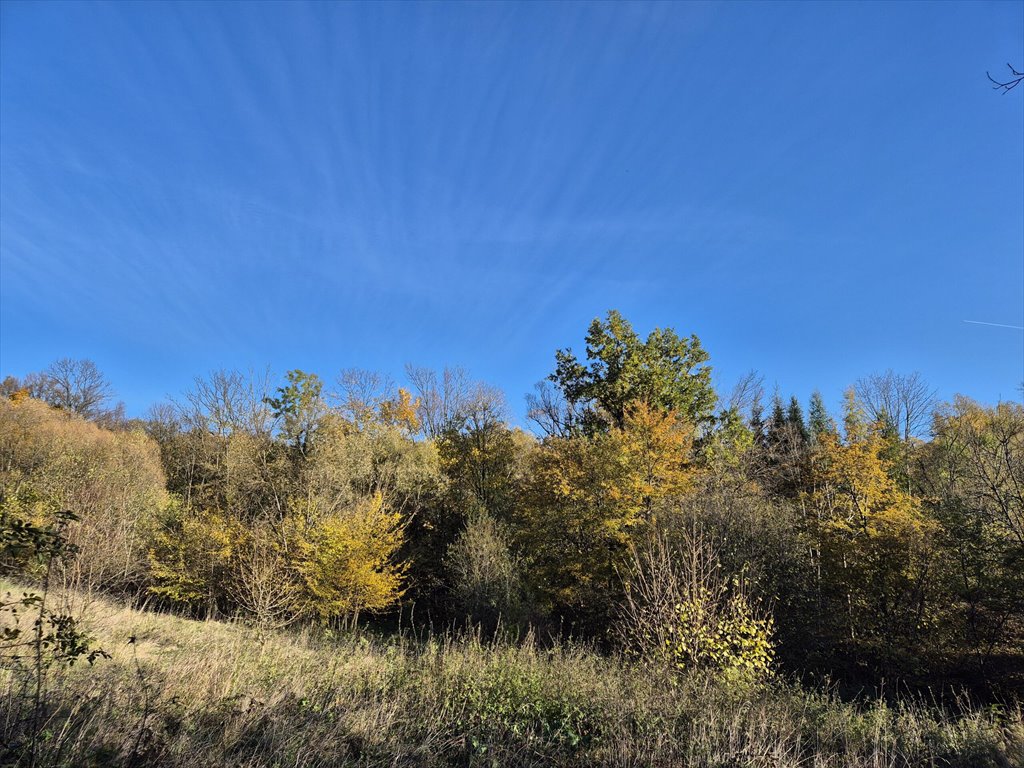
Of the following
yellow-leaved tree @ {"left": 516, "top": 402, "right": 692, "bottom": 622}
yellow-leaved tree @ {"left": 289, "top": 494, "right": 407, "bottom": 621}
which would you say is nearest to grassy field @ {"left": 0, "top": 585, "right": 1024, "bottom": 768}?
yellow-leaved tree @ {"left": 289, "top": 494, "right": 407, "bottom": 621}

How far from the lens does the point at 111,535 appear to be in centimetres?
1445

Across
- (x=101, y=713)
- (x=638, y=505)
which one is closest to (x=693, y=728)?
(x=101, y=713)

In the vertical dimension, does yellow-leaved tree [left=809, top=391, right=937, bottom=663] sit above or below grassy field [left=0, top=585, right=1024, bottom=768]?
above

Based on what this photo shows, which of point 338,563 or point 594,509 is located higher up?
point 594,509

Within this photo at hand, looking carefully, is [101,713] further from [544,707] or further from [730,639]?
[730,639]

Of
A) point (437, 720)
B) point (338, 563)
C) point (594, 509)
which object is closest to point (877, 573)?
point (594, 509)

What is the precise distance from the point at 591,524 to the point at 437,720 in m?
13.6

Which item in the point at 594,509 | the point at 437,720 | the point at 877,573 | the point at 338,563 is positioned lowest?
the point at 437,720

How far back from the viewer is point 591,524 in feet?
61.4

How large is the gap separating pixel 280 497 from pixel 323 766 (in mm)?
21533

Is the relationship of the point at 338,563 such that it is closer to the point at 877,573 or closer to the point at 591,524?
the point at 591,524

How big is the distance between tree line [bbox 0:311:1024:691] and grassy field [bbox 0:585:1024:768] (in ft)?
5.07

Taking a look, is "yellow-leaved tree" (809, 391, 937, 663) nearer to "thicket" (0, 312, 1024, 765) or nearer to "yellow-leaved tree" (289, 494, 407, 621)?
"thicket" (0, 312, 1024, 765)

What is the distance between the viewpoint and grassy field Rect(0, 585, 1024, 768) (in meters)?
4.43
